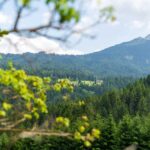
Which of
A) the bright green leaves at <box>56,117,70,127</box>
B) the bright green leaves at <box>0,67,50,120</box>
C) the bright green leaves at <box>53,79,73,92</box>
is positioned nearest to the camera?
the bright green leaves at <box>0,67,50,120</box>

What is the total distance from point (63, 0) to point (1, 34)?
68.7 inches

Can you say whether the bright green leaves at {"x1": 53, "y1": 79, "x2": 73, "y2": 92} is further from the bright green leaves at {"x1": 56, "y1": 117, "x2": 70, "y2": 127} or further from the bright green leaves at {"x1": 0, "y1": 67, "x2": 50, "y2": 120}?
the bright green leaves at {"x1": 56, "y1": 117, "x2": 70, "y2": 127}

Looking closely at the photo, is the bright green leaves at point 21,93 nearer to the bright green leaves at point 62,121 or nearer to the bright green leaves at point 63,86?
the bright green leaves at point 62,121

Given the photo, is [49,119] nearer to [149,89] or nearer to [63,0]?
[63,0]

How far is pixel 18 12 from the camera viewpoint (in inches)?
358

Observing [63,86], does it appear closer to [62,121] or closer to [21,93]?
[62,121]

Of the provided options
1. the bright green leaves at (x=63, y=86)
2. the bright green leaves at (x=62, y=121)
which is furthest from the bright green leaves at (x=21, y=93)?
the bright green leaves at (x=63, y=86)

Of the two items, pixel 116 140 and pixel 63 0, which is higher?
pixel 63 0

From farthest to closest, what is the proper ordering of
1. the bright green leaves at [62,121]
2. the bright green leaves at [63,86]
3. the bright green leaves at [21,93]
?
the bright green leaves at [63,86] < the bright green leaves at [62,121] < the bright green leaves at [21,93]

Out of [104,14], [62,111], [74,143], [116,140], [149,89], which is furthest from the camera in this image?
[149,89]

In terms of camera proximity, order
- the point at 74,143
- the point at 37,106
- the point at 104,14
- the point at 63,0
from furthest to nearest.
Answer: the point at 74,143, the point at 37,106, the point at 104,14, the point at 63,0

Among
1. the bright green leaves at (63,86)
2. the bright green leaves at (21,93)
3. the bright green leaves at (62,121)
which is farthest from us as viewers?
the bright green leaves at (63,86)

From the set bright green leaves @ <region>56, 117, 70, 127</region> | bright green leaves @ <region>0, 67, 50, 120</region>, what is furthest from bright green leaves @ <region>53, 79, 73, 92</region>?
bright green leaves @ <region>56, 117, 70, 127</region>

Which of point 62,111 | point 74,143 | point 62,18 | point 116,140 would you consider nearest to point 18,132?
point 62,18
